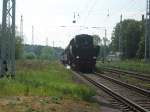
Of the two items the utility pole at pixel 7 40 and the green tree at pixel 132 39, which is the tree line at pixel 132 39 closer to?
the green tree at pixel 132 39

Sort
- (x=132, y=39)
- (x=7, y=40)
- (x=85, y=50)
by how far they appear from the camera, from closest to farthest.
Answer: (x=7, y=40), (x=85, y=50), (x=132, y=39)

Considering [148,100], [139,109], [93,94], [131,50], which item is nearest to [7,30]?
[93,94]

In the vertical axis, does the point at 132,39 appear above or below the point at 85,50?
above

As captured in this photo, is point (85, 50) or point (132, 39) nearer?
point (85, 50)

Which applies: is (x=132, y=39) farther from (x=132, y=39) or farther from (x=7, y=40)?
(x=7, y=40)

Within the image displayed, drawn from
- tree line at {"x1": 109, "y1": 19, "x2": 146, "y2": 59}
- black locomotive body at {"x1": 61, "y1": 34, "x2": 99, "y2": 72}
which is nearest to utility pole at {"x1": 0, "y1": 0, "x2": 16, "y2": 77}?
black locomotive body at {"x1": 61, "y1": 34, "x2": 99, "y2": 72}

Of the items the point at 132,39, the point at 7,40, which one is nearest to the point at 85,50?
the point at 7,40

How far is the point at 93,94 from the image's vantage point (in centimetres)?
2041

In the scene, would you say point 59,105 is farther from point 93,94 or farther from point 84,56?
point 84,56

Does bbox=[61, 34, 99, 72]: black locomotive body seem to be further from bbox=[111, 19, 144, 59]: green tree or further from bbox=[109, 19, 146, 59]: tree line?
bbox=[111, 19, 144, 59]: green tree

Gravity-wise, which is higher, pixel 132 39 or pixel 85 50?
pixel 132 39

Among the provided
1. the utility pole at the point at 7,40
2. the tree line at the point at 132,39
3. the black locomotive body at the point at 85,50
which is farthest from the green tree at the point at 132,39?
the utility pole at the point at 7,40

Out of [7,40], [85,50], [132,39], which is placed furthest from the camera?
[132,39]

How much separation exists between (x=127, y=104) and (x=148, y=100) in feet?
6.48
